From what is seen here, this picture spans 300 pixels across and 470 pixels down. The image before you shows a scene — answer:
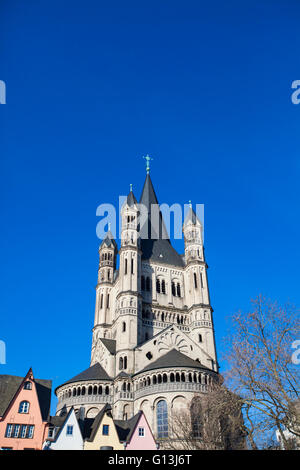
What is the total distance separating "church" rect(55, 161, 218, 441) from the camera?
43.7 metres

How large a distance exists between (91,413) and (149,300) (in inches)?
734

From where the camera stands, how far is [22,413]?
31219 millimetres

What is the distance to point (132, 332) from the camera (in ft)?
167

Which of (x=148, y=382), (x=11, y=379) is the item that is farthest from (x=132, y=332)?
(x=11, y=379)

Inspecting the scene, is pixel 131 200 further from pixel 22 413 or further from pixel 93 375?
pixel 22 413

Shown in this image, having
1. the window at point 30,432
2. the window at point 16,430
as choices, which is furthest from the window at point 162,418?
the window at point 16,430

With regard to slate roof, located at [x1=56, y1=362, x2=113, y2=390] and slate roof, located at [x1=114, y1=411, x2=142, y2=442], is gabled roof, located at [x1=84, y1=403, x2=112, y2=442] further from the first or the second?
slate roof, located at [x1=56, y1=362, x2=113, y2=390]

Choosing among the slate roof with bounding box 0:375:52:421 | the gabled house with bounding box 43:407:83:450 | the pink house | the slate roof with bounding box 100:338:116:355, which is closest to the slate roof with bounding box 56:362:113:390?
the slate roof with bounding box 100:338:116:355

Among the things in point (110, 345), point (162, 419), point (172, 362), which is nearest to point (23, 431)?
point (162, 419)

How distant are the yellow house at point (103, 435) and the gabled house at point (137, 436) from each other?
2.15ft

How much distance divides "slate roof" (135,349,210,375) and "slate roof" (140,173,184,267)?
19.3m

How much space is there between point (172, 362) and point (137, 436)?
40.2 ft
